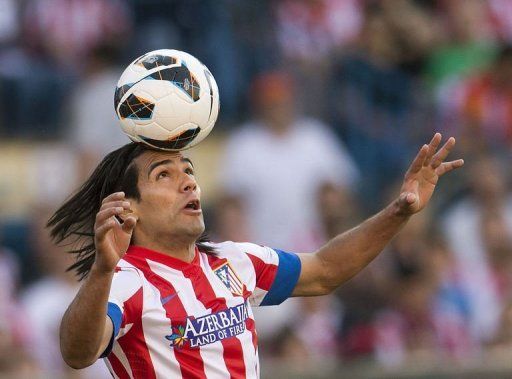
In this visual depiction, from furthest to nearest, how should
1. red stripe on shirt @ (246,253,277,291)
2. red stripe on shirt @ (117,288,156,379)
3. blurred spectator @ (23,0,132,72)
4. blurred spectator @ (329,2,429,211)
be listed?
blurred spectator @ (23,0,132,72)
blurred spectator @ (329,2,429,211)
red stripe on shirt @ (246,253,277,291)
red stripe on shirt @ (117,288,156,379)

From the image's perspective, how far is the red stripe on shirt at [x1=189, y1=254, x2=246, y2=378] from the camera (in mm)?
5117

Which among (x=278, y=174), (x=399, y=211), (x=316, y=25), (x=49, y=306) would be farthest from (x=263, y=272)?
(x=316, y=25)

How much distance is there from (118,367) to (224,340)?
423 millimetres

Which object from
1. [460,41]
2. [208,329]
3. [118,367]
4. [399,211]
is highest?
[460,41]

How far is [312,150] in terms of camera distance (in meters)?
9.97

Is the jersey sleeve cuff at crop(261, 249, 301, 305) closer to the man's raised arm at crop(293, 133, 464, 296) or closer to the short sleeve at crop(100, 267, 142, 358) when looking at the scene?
the man's raised arm at crop(293, 133, 464, 296)

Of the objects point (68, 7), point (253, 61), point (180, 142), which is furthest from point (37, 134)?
point (180, 142)

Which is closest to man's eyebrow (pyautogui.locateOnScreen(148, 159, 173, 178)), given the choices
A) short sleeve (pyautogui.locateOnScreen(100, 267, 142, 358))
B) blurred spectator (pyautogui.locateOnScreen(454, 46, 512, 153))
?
short sleeve (pyautogui.locateOnScreen(100, 267, 142, 358))

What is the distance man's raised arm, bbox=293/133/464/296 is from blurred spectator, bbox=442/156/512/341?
3.88 metres

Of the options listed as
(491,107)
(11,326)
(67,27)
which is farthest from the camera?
(67,27)

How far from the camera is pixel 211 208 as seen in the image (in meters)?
10.2

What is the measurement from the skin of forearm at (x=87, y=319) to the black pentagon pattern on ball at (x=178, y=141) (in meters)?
0.79

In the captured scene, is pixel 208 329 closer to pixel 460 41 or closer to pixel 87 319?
pixel 87 319

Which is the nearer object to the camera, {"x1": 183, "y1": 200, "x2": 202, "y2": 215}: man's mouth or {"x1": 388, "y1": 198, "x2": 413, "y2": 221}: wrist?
{"x1": 183, "y1": 200, "x2": 202, "y2": 215}: man's mouth
